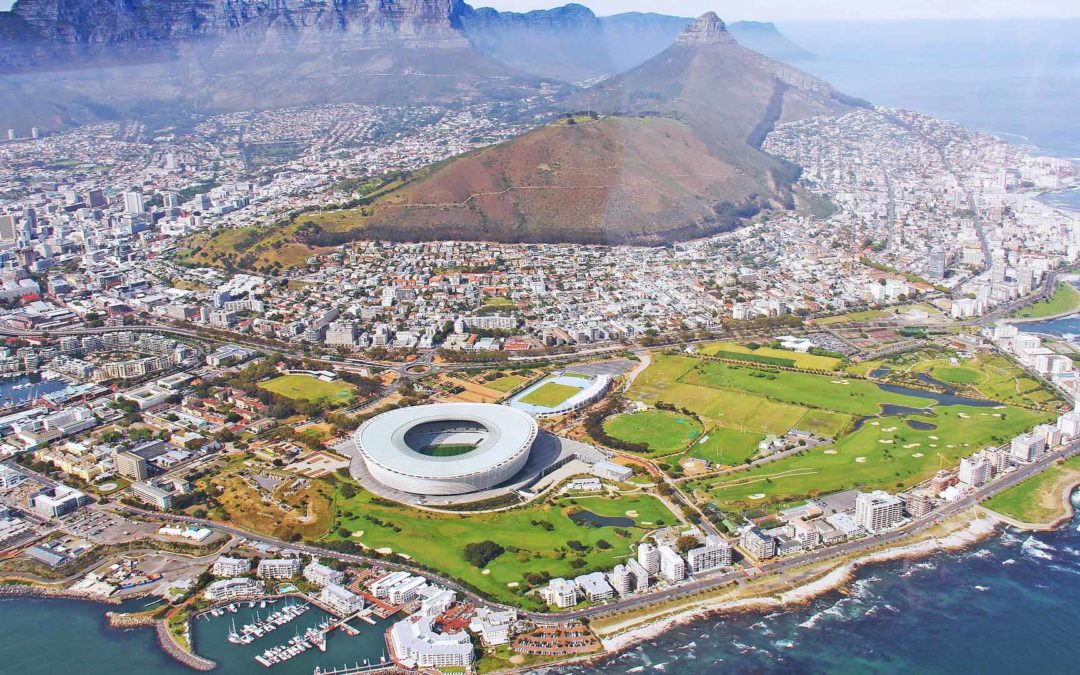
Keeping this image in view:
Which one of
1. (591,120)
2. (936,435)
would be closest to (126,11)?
(591,120)

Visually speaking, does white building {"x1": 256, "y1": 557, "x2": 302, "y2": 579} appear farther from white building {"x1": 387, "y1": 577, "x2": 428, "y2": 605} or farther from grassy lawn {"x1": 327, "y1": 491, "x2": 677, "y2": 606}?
white building {"x1": 387, "y1": 577, "x2": 428, "y2": 605}

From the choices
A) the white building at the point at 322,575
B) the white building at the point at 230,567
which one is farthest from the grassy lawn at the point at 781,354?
the white building at the point at 230,567

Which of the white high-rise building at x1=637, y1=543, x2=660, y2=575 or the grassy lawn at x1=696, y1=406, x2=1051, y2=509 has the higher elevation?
the white high-rise building at x1=637, y1=543, x2=660, y2=575

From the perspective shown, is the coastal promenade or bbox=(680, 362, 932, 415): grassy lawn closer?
the coastal promenade

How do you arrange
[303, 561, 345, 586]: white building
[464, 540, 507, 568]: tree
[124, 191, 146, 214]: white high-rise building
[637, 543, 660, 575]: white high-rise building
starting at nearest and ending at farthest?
1. [303, 561, 345, 586]: white building
2. [637, 543, 660, 575]: white high-rise building
3. [464, 540, 507, 568]: tree
4. [124, 191, 146, 214]: white high-rise building

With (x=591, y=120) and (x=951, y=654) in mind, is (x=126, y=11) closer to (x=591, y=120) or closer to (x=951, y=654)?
(x=591, y=120)

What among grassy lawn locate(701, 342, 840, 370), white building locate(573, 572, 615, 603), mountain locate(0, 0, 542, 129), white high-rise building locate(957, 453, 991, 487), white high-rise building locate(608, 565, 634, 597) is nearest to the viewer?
white building locate(573, 572, 615, 603)

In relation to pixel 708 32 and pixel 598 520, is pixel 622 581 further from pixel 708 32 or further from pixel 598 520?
pixel 708 32

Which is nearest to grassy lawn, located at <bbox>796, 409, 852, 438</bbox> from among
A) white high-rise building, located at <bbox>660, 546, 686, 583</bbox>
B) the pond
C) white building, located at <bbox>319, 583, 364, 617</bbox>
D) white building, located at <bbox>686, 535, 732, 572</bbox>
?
the pond
